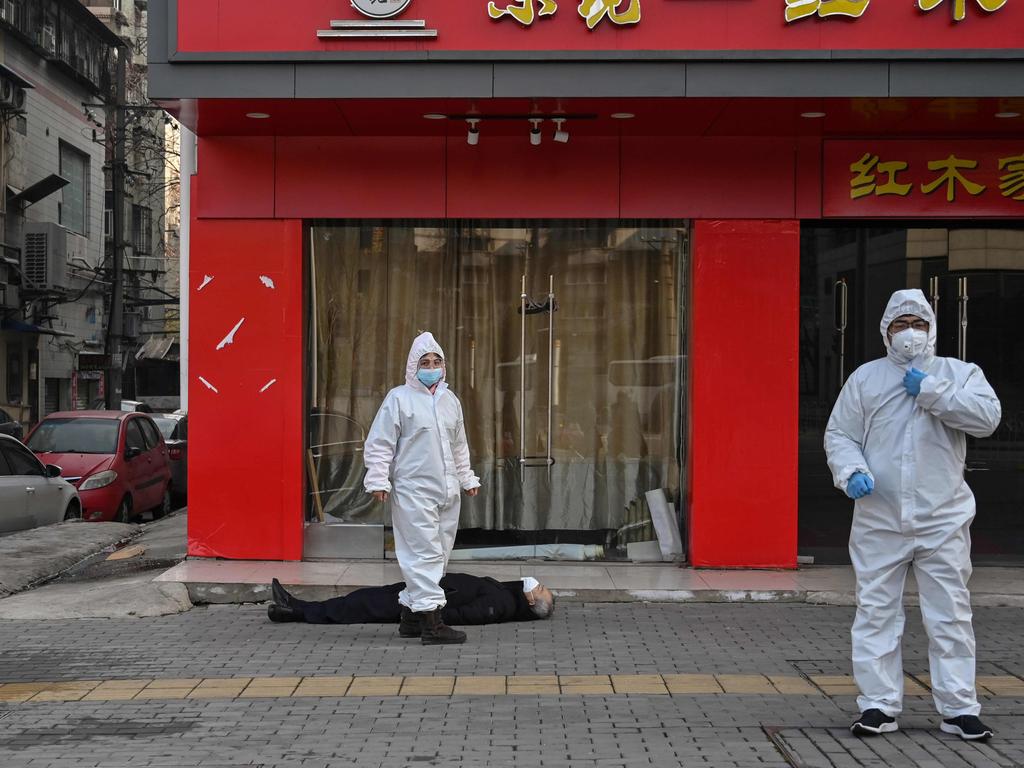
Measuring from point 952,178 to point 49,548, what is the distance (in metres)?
8.53

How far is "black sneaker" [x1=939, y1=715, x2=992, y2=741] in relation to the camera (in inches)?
201

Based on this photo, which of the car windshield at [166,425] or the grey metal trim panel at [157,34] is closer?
the grey metal trim panel at [157,34]

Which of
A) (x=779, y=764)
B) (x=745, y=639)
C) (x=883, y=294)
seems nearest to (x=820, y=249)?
(x=883, y=294)

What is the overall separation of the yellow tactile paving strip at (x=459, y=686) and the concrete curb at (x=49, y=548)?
3404mm

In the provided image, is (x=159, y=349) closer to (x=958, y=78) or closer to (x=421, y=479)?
(x=421, y=479)

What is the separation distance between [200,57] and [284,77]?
0.61 m

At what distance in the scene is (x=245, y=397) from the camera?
31.8 ft

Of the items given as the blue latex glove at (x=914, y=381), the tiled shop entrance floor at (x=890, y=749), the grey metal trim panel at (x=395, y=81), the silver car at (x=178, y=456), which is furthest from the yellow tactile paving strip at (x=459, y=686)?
the silver car at (x=178, y=456)

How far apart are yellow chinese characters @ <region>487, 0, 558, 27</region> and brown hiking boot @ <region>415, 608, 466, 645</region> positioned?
435 centimetres

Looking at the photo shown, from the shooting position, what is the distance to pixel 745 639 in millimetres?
7480

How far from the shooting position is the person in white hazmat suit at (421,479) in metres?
7.25

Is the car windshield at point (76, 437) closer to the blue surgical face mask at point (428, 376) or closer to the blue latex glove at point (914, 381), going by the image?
the blue surgical face mask at point (428, 376)

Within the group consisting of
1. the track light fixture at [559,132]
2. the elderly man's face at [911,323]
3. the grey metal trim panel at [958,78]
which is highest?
the grey metal trim panel at [958,78]

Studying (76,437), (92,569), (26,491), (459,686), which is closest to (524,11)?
(459,686)
